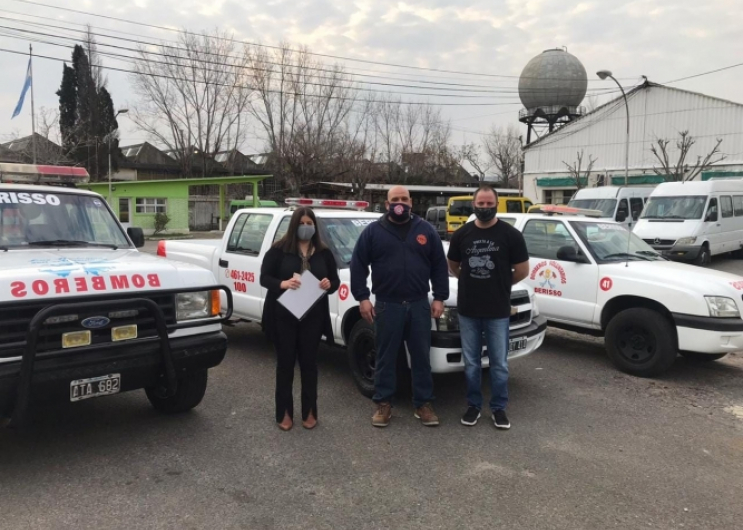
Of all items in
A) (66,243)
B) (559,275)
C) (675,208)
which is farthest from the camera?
(675,208)

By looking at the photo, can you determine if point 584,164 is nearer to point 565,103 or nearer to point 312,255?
point 565,103

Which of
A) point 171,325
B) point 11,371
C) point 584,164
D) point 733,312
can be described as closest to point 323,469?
point 171,325

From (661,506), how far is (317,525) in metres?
2.05

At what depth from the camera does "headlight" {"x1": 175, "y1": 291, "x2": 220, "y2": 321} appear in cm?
397

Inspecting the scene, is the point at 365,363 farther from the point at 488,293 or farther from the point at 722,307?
the point at 722,307

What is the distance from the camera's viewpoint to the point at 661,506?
334 centimetres

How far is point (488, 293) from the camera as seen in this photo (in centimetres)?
440

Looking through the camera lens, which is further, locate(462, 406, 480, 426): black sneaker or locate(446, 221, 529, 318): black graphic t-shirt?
locate(462, 406, 480, 426): black sneaker

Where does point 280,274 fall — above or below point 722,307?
above

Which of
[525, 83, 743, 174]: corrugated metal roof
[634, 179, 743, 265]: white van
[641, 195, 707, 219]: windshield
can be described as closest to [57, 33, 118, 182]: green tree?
[525, 83, 743, 174]: corrugated metal roof

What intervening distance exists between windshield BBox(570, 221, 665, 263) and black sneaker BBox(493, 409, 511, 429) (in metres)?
2.70

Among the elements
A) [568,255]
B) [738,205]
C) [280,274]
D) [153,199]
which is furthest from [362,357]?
[153,199]

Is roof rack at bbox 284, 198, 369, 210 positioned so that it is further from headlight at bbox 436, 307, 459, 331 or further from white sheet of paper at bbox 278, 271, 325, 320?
headlight at bbox 436, 307, 459, 331

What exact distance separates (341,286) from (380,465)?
193 cm
